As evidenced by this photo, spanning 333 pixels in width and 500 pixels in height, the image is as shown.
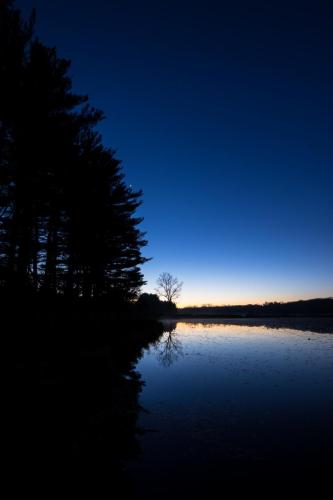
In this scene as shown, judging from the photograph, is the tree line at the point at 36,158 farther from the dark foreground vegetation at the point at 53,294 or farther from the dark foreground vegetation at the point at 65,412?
the dark foreground vegetation at the point at 65,412

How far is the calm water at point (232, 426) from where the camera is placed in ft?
18.1

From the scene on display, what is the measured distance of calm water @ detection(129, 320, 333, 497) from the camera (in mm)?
5508

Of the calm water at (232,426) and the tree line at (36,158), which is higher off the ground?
the tree line at (36,158)

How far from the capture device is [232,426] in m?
7.66

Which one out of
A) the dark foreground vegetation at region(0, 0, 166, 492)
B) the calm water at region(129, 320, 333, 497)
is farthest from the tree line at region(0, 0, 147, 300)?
the calm water at region(129, 320, 333, 497)

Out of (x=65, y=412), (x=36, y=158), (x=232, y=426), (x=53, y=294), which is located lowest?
(x=232, y=426)

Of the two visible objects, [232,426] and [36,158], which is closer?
[232,426]

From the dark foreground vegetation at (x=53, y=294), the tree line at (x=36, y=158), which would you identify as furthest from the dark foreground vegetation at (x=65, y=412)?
the tree line at (x=36, y=158)

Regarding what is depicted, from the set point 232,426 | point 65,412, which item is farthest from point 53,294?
point 232,426

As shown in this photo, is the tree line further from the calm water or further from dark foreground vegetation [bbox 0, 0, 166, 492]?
the calm water

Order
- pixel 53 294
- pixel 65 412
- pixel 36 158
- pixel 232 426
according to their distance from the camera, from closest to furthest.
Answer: pixel 65 412, pixel 232 426, pixel 36 158, pixel 53 294

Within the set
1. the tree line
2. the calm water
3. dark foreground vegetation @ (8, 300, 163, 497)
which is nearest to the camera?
dark foreground vegetation @ (8, 300, 163, 497)

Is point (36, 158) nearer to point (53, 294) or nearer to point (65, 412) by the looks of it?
point (53, 294)

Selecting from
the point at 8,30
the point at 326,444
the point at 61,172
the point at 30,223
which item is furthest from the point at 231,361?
the point at 8,30
